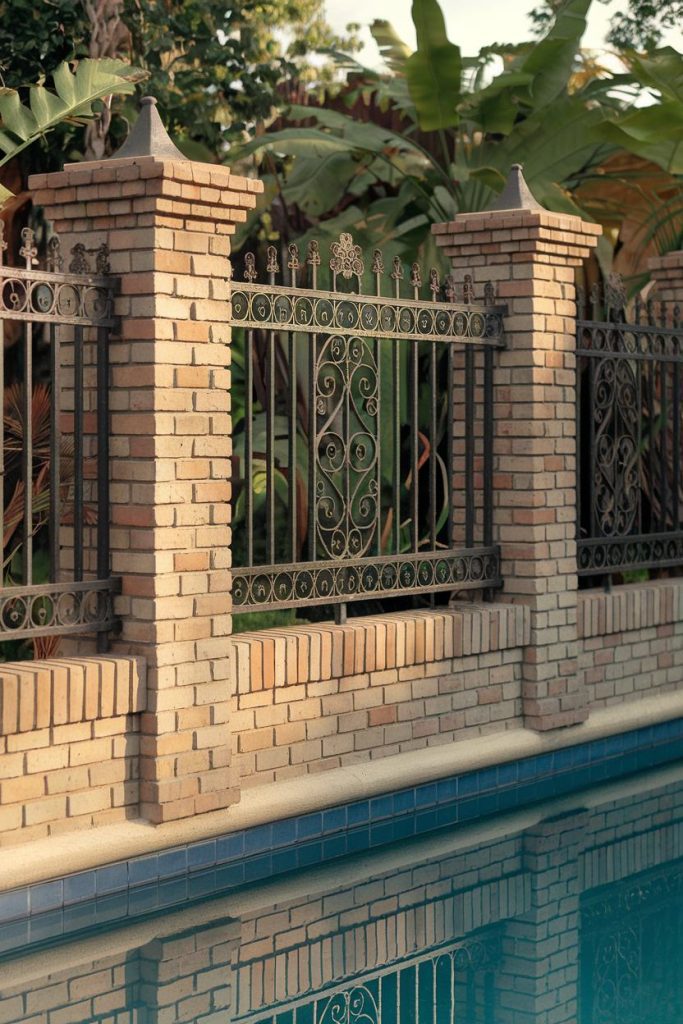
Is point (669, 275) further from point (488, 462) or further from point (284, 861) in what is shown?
point (284, 861)

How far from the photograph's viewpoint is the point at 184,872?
659 centimetres

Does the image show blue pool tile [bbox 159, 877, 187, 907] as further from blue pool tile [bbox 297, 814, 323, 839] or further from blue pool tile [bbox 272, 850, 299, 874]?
blue pool tile [bbox 297, 814, 323, 839]

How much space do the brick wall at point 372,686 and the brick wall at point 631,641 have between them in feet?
2.53

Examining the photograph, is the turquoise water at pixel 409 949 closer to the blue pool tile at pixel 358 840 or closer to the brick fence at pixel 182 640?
the blue pool tile at pixel 358 840

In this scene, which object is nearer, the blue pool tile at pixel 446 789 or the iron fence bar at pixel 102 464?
the iron fence bar at pixel 102 464

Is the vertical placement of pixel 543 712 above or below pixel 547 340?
below

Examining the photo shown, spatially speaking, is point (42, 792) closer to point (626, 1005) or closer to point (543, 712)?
point (626, 1005)

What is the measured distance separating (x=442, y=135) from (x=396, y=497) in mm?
4906

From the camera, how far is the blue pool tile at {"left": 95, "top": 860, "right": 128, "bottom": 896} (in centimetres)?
623

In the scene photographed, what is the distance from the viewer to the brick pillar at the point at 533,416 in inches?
344

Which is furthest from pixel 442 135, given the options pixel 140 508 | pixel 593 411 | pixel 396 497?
pixel 140 508

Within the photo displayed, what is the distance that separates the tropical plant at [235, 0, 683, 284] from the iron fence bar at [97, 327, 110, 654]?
5260 mm

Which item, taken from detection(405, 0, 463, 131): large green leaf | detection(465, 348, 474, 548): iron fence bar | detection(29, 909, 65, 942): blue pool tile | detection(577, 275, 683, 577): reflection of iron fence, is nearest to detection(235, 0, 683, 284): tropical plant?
detection(405, 0, 463, 131): large green leaf

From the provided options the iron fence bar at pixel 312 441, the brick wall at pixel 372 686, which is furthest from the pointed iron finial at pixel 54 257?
the brick wall at pixel 372 686
